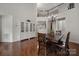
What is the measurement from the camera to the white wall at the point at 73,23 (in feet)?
8.98

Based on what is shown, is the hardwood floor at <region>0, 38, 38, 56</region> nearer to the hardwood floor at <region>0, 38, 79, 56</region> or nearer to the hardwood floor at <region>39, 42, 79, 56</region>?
the hardwood floor at <region>0, 38, 79, 56</region>

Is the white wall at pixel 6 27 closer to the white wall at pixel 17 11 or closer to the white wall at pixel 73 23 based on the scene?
the white wall at pixel 17 11

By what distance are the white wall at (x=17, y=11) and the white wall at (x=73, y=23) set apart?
70cm

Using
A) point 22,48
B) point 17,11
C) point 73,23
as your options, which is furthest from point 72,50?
point 17,11

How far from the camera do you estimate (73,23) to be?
9.07 ft

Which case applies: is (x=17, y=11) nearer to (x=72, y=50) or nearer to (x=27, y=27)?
(x=27, y=27)

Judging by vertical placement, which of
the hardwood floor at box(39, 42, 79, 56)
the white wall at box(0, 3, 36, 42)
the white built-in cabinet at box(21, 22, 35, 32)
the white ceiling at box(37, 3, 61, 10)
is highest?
the white ceiling at box(37, 3, 61, 10)

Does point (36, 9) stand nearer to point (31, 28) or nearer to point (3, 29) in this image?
point (31, 28)

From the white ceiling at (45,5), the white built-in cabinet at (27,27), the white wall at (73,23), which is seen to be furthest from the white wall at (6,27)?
the white wall at (73,23)

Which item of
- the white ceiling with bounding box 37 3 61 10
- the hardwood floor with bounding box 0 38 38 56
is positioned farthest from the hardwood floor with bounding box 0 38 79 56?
the white ceiling with bounding box 37 3 61 10

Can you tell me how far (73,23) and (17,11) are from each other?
1170 millimetres

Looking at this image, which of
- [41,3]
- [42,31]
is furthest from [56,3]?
[42,31]

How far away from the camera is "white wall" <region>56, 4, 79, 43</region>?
2738mm

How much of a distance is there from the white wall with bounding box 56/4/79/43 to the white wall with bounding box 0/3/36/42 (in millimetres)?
697
